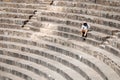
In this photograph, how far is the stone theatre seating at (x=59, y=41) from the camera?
9180mm

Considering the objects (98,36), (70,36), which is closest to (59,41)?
(70,36)

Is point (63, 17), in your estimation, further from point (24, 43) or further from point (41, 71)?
point (41, 71)

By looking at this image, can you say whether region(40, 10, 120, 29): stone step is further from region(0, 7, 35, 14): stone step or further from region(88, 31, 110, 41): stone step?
region(0, 7, 35, 14): stone step

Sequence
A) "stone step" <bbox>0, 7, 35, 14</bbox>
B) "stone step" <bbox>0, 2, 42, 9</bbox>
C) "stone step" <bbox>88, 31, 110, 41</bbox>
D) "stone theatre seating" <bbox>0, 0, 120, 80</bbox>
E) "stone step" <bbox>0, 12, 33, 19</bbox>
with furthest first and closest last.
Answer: "stone step" <bbox>0, 2, 42, 9</bbox> → "stone step" <bbox>0, 7, 35, 14</bbox> → "stone step" <bbox>0, 12, 33, 19</bbox> → "stone step" <bbox>88, 31, 110, 41</bbox> → "stone theatre seating" <bbox>0, 0, 120, 80</bbox>

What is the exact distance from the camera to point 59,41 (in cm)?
1133

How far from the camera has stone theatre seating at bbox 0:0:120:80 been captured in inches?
361

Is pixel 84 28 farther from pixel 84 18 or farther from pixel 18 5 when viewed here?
pixel 18 5

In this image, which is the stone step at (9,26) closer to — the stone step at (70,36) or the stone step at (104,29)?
the stone step at (70,36)

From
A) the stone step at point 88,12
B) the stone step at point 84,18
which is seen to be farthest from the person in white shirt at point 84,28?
the stone step at point 88,12

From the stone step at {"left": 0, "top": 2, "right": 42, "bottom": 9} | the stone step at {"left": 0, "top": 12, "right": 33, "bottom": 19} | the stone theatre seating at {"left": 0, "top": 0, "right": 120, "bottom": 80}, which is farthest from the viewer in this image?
the stone step at {"left": 0, "top": 2, "right": 42, "bottom": 9}

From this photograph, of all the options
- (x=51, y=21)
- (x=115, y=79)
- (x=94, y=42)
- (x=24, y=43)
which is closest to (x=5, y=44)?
(x=24, y=43)

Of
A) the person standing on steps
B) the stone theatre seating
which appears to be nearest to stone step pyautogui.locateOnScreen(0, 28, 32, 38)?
the stone theatre seating

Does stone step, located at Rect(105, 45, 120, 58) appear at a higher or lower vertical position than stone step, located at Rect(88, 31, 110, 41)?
lower

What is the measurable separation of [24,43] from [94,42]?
126 inches
